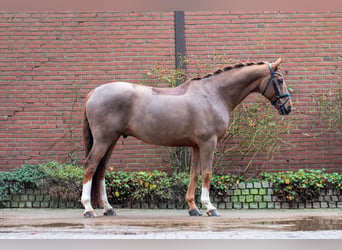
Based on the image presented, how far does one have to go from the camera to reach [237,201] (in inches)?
279

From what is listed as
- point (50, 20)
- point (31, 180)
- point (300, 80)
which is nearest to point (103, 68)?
point (50, 20)

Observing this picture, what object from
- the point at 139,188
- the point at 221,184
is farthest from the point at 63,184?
the point at 221,184

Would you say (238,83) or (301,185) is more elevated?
(238,83)

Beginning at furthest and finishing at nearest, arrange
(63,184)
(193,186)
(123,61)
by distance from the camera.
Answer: (123,61), (63,184), (193,186)

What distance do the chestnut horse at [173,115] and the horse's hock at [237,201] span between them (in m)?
1.61

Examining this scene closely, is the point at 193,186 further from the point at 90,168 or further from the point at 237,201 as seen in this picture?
the point at 237,201

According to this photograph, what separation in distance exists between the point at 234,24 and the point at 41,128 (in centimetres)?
459

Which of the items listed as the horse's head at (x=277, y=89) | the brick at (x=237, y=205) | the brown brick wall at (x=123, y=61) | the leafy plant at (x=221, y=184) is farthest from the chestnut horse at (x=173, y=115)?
the brown brick wall at (x=123, y=61)

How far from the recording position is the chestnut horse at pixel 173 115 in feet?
17.4

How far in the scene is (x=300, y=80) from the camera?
8.21 m

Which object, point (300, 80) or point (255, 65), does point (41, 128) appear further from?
point (300, 80)

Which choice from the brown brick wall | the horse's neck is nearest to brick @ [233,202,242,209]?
the brown brick wall

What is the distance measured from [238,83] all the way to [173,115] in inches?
41.1

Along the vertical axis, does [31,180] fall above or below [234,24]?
below
